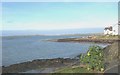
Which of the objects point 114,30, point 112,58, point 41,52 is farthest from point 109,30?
point 112,58

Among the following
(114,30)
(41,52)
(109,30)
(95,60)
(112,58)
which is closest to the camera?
(95,60)

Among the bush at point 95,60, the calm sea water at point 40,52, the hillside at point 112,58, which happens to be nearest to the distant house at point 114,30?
the calm sea water at point 40,52

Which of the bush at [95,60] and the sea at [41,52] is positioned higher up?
the bush at [95,60]

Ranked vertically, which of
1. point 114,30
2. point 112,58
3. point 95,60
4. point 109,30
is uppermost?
point 109,30

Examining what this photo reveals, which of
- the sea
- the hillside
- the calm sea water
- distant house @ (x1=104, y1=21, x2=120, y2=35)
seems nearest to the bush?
the hillside

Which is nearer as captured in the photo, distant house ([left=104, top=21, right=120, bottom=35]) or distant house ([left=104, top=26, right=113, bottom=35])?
distant house ([left=104, top=21, right=120, bottom=35])

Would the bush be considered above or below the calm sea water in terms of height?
above

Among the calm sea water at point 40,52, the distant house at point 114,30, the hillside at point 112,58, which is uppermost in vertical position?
the distant house at point 114,30

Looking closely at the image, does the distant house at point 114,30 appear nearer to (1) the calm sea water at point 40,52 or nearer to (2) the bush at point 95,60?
(1) the calm sea water at point 40,52

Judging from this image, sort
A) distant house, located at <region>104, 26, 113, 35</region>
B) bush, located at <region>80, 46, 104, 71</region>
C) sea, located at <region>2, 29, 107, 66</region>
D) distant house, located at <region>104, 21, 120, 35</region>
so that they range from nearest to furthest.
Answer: bush, located at <region>80, 46, 104, 71</region>, sea, located at <region>2, 29, 107, 66</region>, distant house, located at <region>104, 21, 120, 35</region>, distant house, located at <region>104, 26, 113, 35</region>

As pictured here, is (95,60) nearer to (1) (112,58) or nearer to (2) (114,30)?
(1) (112,58)

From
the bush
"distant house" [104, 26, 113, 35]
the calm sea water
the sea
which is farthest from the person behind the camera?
"distant house" [104, 26, 113, 35]

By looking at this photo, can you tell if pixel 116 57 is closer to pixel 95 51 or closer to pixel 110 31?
pixel 95 51

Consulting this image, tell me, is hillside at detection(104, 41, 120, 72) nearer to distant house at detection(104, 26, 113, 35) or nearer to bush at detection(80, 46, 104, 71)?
bush at detection(80, 46, 104, 71)
